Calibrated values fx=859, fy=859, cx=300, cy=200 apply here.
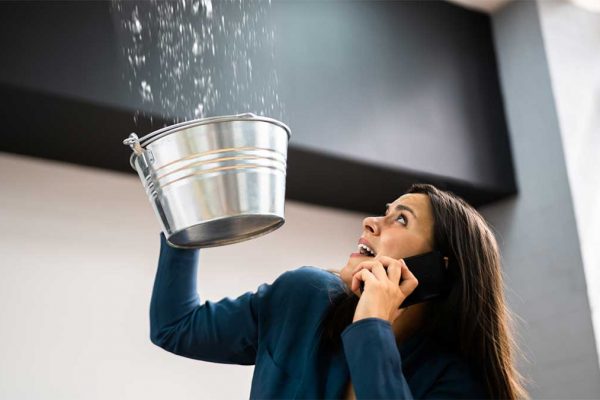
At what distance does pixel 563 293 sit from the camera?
2.89 m

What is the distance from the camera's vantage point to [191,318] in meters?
1.57

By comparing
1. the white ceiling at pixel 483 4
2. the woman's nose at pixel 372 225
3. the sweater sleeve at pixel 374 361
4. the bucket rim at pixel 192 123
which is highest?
the white ceiling at pixel 483 4

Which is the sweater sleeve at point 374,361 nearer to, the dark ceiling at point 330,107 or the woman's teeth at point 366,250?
the woman's teeth at point 366,250

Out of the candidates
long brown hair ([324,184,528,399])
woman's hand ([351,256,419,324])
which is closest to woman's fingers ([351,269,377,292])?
woman's hand ([351,256,419,324])

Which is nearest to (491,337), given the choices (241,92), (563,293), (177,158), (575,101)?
(177,158)

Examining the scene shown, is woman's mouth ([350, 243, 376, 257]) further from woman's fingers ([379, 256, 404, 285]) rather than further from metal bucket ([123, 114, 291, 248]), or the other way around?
metal bucket ([123, 114, 291, 248])

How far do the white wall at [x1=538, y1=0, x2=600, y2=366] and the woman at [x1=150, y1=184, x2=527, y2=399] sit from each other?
4.59 ft

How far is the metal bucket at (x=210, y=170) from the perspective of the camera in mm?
1314

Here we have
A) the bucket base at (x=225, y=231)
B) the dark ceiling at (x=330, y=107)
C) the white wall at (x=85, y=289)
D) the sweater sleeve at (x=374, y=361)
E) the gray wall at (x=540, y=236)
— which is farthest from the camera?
the gray wall at (x=540, y=236)

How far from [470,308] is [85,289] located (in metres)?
1.38

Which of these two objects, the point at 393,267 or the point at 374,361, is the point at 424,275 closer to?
the point at 393,267

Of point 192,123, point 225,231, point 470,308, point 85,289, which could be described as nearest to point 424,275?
point 470,308

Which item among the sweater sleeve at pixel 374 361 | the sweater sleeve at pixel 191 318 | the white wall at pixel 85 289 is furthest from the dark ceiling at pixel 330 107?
the sweater sleeve at pixel 374 361

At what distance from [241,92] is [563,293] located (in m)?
1.28
